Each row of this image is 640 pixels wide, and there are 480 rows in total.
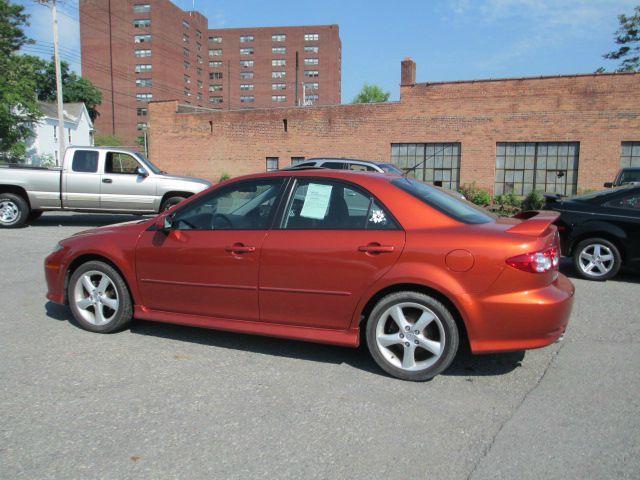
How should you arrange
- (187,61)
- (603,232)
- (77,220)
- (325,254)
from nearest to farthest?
(325,254)
(603,232)
(77,220)
(187,61)

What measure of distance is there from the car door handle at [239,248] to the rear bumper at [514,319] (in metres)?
1.71

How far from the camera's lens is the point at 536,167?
23.2 meters

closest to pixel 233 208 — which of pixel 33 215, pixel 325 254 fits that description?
pixel 325 254

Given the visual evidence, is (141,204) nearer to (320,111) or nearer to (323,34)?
(320,111)

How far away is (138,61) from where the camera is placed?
3302 inches

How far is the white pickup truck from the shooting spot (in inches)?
490

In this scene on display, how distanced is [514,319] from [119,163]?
11.2 metres

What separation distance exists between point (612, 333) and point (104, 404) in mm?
4743

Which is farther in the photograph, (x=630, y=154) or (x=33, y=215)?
(x=630, y=154)

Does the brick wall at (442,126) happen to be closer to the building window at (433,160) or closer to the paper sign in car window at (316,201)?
the building window at (433,160)

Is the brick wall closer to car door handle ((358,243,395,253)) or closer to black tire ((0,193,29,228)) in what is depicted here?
black tire ((0,193,29,228))

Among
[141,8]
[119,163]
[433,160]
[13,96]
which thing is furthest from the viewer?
[141,8]

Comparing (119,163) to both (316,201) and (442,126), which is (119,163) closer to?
(316,201)

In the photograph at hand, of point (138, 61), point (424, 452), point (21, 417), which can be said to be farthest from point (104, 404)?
point (138, 61)
